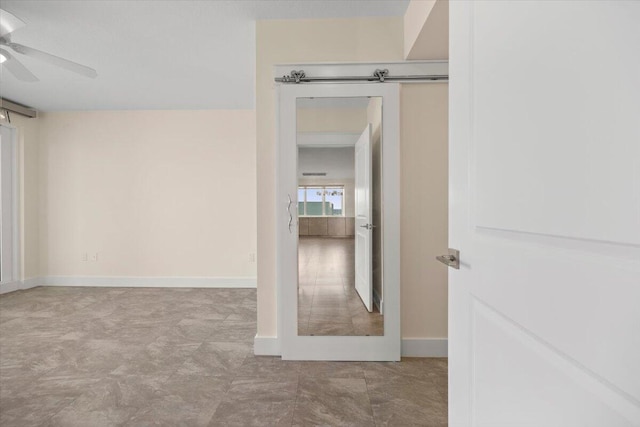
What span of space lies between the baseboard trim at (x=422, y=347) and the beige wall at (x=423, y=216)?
4 cm

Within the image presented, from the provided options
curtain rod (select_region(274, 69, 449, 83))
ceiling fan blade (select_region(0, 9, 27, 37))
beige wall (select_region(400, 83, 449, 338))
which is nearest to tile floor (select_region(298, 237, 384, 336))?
beige wall (select_region(400, 83, 449, 338))

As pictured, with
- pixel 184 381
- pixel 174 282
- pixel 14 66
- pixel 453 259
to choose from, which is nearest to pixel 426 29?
pixel 453 259

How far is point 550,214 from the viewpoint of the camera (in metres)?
0.65

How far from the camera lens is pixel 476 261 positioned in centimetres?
94

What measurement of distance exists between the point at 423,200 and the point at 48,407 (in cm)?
267

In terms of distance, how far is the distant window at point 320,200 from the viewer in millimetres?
2604

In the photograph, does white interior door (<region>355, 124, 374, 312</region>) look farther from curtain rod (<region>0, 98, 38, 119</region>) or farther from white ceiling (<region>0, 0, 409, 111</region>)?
curtain rod (<region>0, 98, 38, 119</region>)

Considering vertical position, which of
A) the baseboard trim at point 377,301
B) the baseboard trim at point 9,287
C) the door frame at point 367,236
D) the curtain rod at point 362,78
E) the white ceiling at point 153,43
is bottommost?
the baseboard trim at point 9,287

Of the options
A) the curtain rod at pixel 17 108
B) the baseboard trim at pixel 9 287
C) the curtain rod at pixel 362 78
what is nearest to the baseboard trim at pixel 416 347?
the curtain rod at pixel 362 78

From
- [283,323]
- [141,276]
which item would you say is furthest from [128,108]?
[283,323]

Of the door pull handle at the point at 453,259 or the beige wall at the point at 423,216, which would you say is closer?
the door pull handle at the point at 453,259

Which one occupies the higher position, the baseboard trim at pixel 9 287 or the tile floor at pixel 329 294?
the tile floor at pixel 329 294

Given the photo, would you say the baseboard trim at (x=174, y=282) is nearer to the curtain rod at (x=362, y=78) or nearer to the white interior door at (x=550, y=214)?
the curtain rod at (x=362, y=78)

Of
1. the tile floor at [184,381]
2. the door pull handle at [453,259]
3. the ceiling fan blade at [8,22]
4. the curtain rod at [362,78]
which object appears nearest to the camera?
the door pull handle at [453,259]
